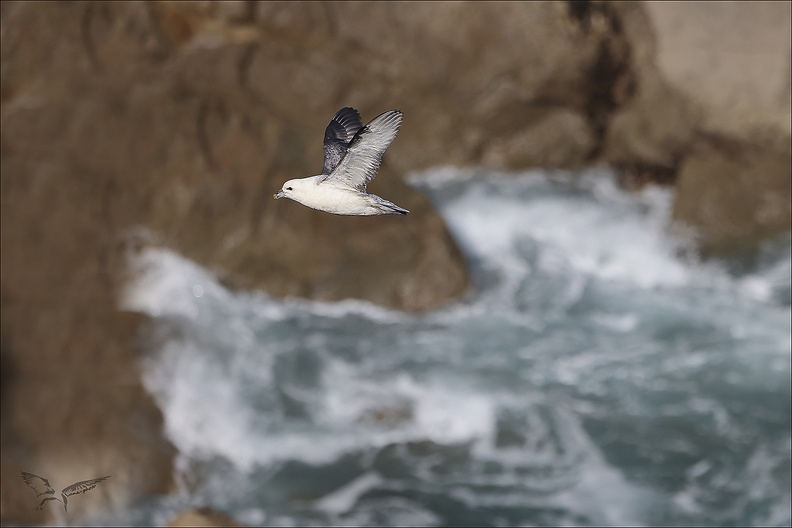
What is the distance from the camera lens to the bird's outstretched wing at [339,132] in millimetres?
7645

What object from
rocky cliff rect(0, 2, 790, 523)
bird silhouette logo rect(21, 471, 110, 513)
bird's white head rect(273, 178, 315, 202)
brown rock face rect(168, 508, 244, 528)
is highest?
rocky cliff rect(0, 2, 790, 523)

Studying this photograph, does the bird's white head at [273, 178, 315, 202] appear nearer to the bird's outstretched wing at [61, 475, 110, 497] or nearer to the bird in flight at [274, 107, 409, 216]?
the bird in flight at [274, 107, 409, 216]

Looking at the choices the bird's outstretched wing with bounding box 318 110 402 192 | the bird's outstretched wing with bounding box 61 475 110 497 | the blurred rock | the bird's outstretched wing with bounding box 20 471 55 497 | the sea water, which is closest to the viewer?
the bird's outstretched wing with bounding box 318 110 402 192

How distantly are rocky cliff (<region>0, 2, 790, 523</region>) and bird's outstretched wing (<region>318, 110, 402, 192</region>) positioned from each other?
4.66 metres

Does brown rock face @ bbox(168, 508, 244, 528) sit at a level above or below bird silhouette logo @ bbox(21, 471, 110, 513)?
below

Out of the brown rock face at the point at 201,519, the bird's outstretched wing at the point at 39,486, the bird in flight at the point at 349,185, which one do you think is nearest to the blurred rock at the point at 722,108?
the brown rock face at the point at 201,519

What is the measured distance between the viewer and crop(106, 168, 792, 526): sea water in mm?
11047

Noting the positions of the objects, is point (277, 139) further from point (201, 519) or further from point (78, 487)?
point (201, 519)

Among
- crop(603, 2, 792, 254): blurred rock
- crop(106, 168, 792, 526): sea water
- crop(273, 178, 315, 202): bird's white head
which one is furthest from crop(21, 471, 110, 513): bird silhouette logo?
crop(603, 2, 792, 254): blurred rock

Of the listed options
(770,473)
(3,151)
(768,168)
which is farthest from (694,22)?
(3,151)

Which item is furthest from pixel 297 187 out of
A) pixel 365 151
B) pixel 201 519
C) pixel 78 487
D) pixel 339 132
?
pixel 78 487

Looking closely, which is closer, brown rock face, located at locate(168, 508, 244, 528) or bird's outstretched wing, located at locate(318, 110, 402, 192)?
bird's outstretched wing, located at locate(318, 110, 402, 192)

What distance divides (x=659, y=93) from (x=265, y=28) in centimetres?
455

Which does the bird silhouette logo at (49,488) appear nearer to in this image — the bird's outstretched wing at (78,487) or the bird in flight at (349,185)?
the bird's outstretched wing at (78,487)
